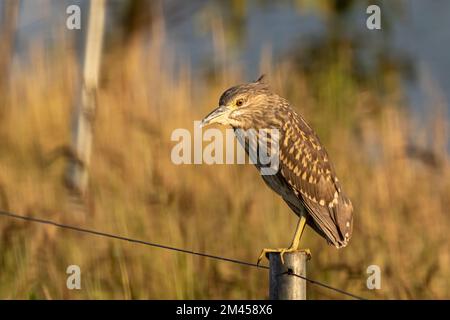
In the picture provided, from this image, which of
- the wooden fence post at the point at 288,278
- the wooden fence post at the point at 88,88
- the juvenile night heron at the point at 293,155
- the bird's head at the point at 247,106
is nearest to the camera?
the wooden fence post at the point at 288,278

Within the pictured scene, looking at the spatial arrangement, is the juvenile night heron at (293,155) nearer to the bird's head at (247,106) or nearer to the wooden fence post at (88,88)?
the bird's head at (247,106)

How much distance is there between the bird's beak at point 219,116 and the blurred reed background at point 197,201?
3.42 feet

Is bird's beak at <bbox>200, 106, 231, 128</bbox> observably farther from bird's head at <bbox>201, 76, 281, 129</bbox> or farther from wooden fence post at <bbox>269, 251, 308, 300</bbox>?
wooden fence post at <bbox>269, 251, 308, 300</bbox>

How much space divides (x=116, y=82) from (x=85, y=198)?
360 centimetres

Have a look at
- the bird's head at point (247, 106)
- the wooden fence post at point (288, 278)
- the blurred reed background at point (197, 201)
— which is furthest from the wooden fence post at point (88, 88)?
the wooden fence post at point (288, 278)

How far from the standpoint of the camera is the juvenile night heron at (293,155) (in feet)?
19.9

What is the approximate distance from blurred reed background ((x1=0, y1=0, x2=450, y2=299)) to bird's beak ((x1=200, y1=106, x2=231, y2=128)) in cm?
104

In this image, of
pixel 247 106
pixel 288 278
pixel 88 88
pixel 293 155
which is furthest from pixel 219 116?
pixel 88 88

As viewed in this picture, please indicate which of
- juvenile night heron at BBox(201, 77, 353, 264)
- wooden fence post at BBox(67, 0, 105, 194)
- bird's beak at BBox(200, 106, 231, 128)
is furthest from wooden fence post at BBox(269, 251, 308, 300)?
wooden fence post at BBox(67, 0, 105, 194)

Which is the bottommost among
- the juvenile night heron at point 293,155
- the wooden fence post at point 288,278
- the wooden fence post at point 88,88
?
the wooden fence post at point 288,278

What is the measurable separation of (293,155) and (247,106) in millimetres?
357

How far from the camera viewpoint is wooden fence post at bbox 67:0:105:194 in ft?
32.5

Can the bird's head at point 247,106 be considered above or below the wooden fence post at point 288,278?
above

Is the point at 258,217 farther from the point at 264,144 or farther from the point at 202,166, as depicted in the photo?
the point at 264,144
